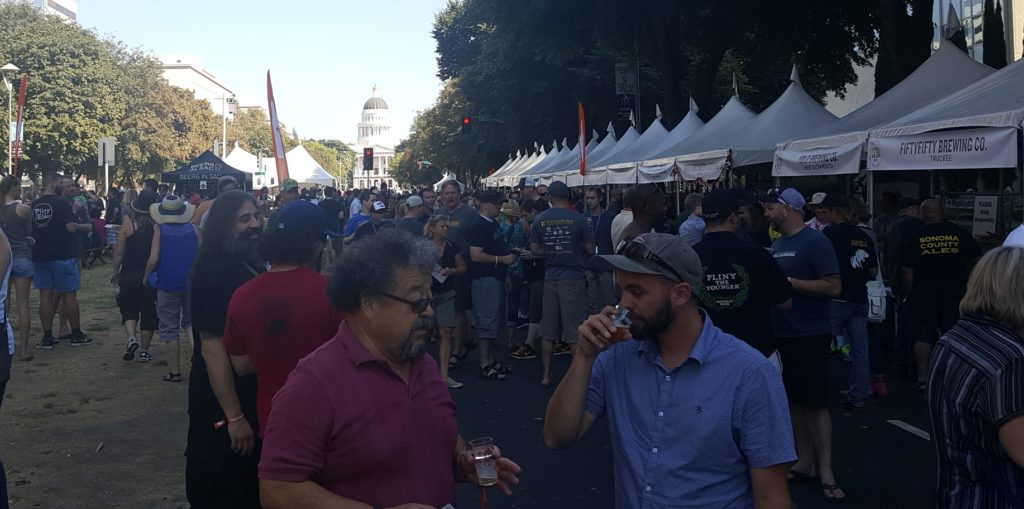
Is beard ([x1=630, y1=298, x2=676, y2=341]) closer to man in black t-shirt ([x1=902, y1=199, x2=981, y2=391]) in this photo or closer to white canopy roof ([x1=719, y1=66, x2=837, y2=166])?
man in black t-shirt ([x1=902, y1=199, x2=981, y2=391])

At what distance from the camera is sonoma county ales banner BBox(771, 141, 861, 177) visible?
10289 millimetres

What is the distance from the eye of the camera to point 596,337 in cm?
259

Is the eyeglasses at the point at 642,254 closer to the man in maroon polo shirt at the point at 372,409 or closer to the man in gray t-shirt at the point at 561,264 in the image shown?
the man in maroon polo shirt at the point at 372,409

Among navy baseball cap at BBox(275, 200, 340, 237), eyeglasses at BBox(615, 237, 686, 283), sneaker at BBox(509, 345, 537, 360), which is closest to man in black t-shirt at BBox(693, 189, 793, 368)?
navy baseball cap at BBox(275, 200, 340, 237)

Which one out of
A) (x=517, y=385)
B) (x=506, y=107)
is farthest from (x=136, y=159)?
(x=517, y=385)

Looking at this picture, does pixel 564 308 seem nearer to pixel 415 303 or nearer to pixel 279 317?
pixel 279 317

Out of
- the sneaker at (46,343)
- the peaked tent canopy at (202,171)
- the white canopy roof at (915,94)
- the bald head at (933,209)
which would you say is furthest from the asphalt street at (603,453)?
the peaked tent canopy at (202,171)

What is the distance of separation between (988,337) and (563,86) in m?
35.8

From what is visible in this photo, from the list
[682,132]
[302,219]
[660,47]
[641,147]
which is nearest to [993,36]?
[660,47]

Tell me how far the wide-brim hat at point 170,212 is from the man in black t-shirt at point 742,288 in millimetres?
5841

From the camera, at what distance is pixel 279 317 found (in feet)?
11.9

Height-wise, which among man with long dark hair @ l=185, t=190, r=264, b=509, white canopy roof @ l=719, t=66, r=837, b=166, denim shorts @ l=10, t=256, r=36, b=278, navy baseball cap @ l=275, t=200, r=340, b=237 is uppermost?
white canopy roof @ l=719, t=66, r=837, b=166

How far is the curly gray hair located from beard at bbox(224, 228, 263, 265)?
5.99 ft

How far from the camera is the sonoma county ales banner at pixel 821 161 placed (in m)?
10.3
